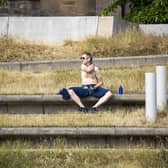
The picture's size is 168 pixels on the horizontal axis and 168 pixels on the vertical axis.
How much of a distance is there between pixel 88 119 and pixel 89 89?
28.0 inches

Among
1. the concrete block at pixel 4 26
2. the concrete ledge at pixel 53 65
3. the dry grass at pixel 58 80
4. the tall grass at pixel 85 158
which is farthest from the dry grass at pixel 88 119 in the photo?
the concrete block at pixel 4 26

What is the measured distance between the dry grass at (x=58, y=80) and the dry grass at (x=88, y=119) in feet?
3.13

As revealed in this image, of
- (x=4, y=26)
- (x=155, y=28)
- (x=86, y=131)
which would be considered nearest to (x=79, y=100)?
(x=86, y=131)

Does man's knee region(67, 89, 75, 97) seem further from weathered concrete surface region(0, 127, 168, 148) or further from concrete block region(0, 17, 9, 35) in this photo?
concrete block region(0, 17, 9, 35)

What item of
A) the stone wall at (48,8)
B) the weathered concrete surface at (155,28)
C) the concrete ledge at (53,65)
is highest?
the stone wall at (48,8)

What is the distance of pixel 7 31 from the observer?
56.9 ft

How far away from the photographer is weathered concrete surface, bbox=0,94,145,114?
11.8 meters

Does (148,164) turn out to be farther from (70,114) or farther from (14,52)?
(14,52)

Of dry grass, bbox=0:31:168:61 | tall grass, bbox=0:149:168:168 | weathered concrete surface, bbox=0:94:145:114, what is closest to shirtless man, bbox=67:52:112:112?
weathered concrete surface, bbox=0:94:145:114

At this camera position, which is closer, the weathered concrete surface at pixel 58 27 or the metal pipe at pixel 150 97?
the metal pipe at pixel 150 97

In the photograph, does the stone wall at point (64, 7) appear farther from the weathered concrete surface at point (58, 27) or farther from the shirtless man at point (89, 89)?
the shirtless man at point (89, 89)

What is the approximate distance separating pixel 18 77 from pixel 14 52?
180 centimetres

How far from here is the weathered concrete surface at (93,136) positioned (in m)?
10.7

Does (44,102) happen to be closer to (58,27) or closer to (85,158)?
(85,158)
